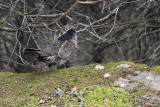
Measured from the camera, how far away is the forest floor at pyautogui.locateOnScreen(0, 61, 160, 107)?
3094mm

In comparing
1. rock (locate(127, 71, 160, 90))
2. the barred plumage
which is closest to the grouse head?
the barred plumage

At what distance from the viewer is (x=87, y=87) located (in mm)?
3455

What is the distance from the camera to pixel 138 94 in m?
3.24

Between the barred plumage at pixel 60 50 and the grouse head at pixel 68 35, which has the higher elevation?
the grouse head at pixel 68 35

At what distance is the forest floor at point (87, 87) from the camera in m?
3.09

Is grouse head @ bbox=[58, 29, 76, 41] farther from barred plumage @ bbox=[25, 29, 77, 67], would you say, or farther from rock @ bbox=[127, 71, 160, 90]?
rock @ bbox=[127, 71, 160, 90]

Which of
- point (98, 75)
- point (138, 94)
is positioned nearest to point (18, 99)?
point (98, 75)

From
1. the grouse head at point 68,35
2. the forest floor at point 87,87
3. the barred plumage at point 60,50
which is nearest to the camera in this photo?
the forest floor at point 87,87

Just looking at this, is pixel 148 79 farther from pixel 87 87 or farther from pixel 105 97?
pixel 87 87

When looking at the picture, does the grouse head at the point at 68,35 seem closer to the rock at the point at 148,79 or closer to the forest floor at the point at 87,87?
the forest floor at the point at 87,87

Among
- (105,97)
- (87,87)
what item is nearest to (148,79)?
(105,97)

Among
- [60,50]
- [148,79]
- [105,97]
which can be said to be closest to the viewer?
[105,97]

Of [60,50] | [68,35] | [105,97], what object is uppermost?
[68,35]

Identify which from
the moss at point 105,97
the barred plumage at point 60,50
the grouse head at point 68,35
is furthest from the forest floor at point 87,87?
the grouse head at point 68,35
